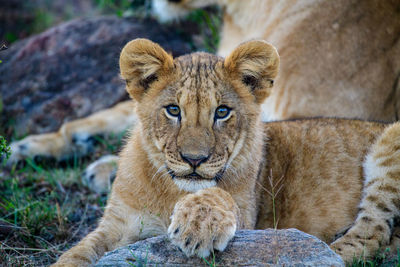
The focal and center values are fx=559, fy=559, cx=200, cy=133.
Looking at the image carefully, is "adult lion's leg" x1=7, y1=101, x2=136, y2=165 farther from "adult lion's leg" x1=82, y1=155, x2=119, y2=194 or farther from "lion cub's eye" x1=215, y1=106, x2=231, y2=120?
"lion cub's eye" x1=215, y1=106, x2=231, y2=120

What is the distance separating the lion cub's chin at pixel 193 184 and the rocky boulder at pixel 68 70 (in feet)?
9.81

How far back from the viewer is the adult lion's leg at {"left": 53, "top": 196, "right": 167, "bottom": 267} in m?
3.10

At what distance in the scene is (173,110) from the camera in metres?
3.06

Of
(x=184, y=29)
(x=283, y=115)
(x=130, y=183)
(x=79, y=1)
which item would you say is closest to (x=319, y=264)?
(x=130, y=183)

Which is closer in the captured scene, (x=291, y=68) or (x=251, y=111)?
(x=251, y=111)

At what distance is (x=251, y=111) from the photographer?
3301mm

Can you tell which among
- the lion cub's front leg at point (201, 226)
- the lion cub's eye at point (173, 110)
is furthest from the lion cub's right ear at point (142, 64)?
the lion cub's front leg at point (201, 226)

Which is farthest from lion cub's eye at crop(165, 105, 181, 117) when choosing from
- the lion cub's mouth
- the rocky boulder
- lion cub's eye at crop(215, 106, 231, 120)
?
the rocky boulder

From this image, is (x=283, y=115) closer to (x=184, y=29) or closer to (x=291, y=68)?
(x=291, y=68)

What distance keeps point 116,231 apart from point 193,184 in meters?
0.65

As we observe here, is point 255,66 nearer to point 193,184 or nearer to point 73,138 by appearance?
point 193,184

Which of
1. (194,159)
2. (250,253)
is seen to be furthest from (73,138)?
(250,253)

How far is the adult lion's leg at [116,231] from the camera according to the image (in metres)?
3.10

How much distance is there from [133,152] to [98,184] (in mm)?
1278
